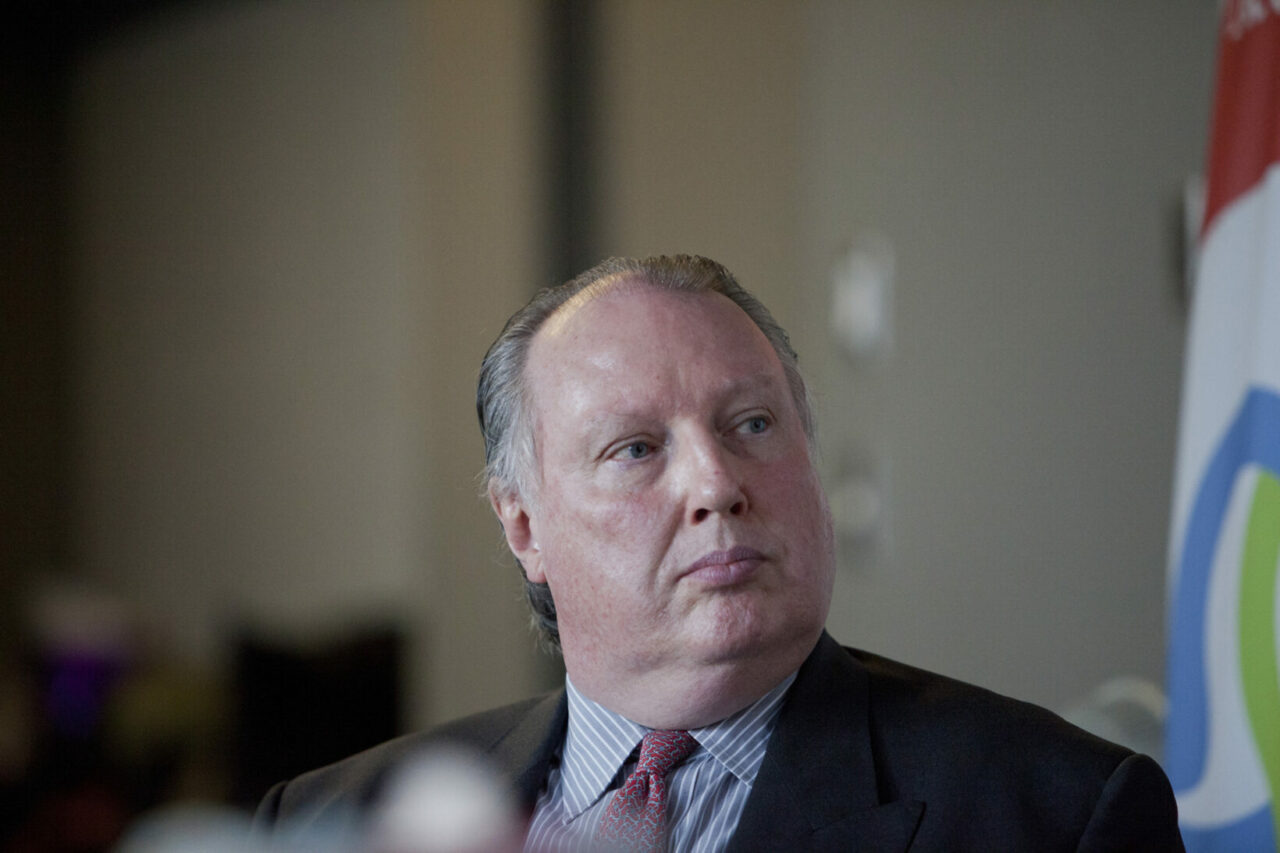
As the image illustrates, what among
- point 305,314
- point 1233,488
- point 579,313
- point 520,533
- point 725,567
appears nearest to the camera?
point 725,567

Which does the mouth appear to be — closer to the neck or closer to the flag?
the neck

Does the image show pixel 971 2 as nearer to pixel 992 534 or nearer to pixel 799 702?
pixel 992 534

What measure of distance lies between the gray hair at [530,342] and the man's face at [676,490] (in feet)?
0.08

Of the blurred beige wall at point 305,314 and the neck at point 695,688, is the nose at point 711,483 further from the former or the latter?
the blurred beige wall at point 305,314

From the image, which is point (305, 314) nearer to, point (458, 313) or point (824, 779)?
point (458, 313)

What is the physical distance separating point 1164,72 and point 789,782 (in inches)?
76.0

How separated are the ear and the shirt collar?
0.11 meters

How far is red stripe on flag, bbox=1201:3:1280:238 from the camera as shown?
1.48 meters

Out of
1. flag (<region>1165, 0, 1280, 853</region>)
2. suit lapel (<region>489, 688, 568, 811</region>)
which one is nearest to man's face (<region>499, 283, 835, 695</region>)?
suit lapel (<region>489, 688, 568, 811</region>)

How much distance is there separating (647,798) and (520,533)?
0.93 feet

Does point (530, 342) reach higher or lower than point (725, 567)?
higher

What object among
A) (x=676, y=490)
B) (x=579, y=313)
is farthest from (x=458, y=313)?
(x=676, y=490)

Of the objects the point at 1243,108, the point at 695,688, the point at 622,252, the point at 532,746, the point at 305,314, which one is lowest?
the point at 532,746

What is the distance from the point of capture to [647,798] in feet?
3.86
